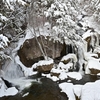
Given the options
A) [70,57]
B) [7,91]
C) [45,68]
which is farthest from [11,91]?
[70,57]

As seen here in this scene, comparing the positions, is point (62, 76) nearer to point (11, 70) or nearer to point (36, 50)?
point (36, 50)

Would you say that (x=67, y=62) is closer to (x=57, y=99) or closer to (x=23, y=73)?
(x=23, y=73)

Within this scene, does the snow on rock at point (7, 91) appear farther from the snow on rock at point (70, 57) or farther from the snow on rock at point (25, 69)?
the snow on rock at point (70, 57)

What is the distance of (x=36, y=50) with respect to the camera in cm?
1180

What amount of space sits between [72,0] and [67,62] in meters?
4.27

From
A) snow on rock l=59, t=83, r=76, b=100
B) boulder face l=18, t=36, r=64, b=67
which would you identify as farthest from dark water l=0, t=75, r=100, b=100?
boulder face l=18, t=36, r=64, b=67

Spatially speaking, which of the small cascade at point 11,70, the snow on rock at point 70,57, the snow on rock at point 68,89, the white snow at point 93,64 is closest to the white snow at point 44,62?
the snow on rock at point 70,57

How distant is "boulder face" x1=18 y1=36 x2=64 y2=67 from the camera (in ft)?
38.1

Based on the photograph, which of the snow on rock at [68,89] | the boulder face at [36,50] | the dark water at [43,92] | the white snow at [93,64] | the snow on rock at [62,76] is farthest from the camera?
the boulder face at [36,50]

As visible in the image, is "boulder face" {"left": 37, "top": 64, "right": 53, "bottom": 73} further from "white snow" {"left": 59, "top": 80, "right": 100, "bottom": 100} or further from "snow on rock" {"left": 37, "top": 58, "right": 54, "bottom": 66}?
"white snow" {"left": 59, "top": 80, "right": 100, "bottom": 100}

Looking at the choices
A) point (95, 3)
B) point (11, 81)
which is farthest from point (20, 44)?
point (95, 3)

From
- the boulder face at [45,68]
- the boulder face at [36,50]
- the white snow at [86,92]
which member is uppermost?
the boulder face at [36,50]

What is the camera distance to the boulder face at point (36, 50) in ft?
38.1

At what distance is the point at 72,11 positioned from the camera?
11242mm
